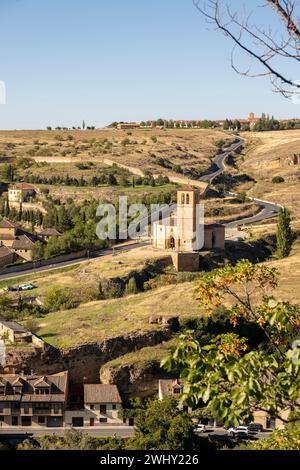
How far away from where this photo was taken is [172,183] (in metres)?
57.0

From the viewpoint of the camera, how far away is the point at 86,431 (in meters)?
20.8

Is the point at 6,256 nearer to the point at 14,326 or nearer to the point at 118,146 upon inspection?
the point at 14,326

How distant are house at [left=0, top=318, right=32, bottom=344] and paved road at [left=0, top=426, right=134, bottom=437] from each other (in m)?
4.39

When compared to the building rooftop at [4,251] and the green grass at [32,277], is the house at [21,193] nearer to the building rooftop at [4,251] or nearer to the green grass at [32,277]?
the building rooftop at [4,251]

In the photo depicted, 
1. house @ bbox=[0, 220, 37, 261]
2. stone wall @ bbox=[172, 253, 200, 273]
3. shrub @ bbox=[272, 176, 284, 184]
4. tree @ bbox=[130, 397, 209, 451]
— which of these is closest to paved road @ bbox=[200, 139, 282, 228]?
shrub @ bbox=[272, 176, 284, 184]

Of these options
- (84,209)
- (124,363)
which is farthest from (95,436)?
(84,209)

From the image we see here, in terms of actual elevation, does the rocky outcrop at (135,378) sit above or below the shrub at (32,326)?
below

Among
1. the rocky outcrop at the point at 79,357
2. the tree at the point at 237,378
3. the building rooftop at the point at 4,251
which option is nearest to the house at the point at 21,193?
the building rooftop at the point at 4,251

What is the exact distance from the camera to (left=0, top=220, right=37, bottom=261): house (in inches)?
1580

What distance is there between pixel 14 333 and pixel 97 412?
5006 mm

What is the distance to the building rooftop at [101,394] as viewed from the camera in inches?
862

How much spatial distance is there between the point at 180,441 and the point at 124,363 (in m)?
6.41

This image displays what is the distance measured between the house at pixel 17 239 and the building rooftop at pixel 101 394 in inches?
708
